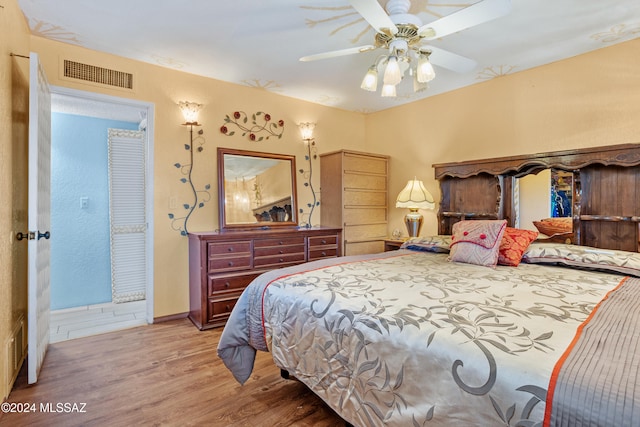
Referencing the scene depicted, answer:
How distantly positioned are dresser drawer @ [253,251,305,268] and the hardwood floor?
2.94 ft

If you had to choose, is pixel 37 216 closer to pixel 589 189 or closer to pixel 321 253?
pixel 321 253

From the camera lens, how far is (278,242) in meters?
3.42

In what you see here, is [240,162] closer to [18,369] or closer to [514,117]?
[18,369]

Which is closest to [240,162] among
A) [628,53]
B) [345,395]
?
[345,395]

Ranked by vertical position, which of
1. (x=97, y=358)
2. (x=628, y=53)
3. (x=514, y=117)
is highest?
(x=628, y=53)

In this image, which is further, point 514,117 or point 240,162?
point 240,162

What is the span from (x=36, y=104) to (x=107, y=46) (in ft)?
3.62

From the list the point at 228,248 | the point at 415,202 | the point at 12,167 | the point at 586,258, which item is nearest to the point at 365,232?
the point at 415,202

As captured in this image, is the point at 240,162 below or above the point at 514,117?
below

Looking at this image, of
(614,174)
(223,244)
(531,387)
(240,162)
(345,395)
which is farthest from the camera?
(240,162)

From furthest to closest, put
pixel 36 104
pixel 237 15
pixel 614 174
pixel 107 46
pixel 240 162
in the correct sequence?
1. pixel 240 162
2. pixel 107 46
3. pixel 614 174
4. pixel 237 15
5. pixel 36 104

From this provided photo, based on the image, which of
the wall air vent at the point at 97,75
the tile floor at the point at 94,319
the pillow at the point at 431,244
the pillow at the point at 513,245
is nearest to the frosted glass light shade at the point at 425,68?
the pillow at the point at 513,245

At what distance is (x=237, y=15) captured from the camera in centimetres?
232

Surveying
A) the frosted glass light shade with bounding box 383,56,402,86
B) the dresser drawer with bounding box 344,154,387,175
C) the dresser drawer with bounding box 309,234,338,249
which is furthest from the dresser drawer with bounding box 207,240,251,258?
the frosted glass light shade with bounding box 383,56,402,86
